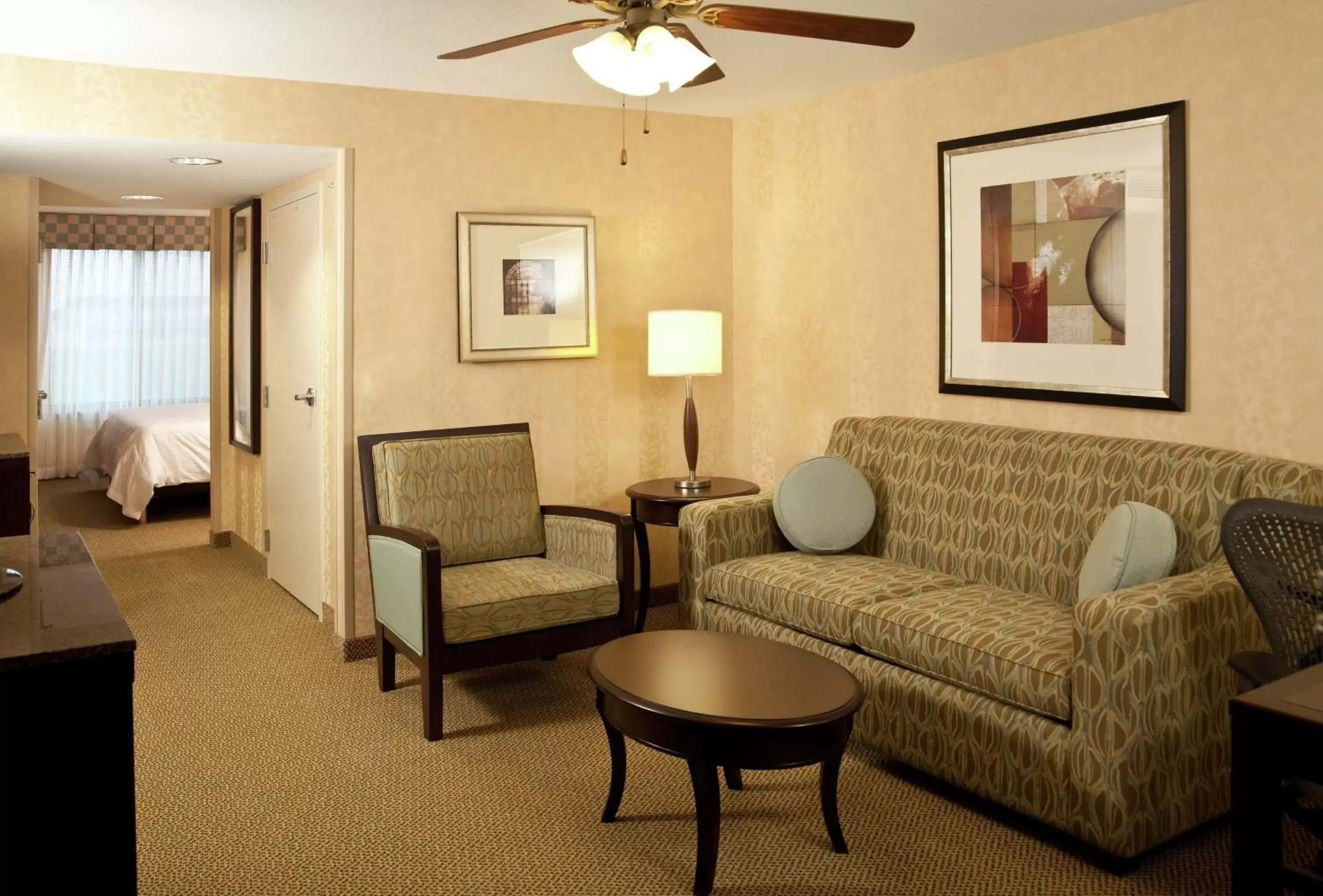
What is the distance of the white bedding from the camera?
7.54 meters

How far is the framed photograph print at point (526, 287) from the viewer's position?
4754 millimetres

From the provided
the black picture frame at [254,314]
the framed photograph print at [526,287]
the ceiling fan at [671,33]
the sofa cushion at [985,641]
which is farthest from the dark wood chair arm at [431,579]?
the black picture frame at [254,314]

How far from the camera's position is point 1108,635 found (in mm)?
2754

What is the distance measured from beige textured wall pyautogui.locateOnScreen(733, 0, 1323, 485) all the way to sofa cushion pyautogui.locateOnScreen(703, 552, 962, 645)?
30.2 inches

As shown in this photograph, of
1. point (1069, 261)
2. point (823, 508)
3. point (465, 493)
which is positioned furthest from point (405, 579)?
point (1069, 261)

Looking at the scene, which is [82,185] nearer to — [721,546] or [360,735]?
[360,735]

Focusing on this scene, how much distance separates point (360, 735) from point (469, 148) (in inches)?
94.2

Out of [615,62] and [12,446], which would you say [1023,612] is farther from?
[12,446]

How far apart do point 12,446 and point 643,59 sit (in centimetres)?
328

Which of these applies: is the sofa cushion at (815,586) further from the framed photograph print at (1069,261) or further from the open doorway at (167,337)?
the open doorway at (167,337)

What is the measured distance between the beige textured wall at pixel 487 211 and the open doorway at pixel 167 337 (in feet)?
0.36

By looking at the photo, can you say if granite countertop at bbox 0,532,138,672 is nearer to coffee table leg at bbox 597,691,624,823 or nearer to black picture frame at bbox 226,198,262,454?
coffee table leg at bbox 597,691,624,823

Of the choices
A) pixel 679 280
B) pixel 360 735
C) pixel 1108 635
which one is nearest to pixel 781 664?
pixel 1108 635

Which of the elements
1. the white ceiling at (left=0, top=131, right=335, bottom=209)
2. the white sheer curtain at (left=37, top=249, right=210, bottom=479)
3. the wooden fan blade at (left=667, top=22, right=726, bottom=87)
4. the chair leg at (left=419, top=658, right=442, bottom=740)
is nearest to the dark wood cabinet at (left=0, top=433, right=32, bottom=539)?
the white ceiling at (left=0, top=131, right=335, bottom=209)
